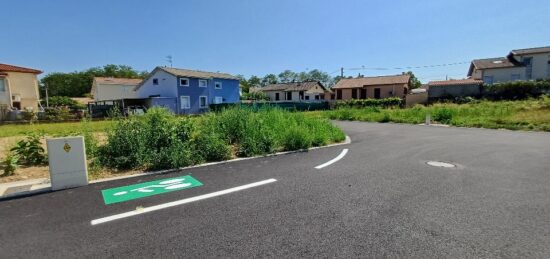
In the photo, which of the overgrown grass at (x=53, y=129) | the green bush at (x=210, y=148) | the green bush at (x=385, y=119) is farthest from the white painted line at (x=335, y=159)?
the green bush at (x=385, y=119)

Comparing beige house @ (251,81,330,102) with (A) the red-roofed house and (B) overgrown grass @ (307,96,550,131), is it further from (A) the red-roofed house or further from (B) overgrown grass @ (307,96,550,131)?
(B) overgrown grass @ (307,96,550,131)

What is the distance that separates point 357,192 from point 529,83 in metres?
32.9

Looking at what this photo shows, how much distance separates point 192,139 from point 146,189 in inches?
102

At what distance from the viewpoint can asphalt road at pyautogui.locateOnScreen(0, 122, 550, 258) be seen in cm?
278

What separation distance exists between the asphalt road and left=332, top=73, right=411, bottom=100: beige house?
129 ft

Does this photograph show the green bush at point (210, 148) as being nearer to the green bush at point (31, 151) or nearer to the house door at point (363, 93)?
the green bush at point (31, 151)

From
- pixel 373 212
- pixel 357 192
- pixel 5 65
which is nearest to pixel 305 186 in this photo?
pixel 357 192

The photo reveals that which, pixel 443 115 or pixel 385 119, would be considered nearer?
pixel 443 115

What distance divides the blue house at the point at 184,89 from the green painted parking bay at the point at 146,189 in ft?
91.1

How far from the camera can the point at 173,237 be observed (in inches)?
119

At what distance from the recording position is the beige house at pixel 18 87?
27.6 meters

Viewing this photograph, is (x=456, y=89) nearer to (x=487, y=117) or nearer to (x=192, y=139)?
(x=487, y=117)

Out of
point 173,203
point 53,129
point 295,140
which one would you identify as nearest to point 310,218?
point 173,203

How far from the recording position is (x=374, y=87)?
4397 cm
